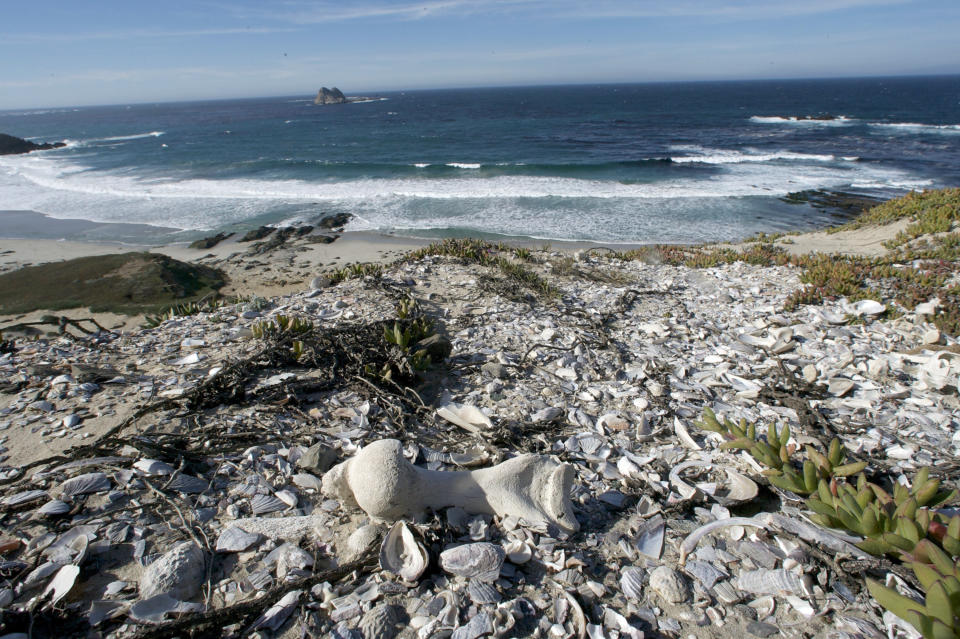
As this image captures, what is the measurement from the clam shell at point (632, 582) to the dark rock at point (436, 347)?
300 centimetres

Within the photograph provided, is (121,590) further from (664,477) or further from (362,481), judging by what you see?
(664,477)

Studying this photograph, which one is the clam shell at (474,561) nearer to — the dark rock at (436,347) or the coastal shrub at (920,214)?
the dark rock at (436,347)

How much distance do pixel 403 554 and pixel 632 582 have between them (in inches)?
49.0

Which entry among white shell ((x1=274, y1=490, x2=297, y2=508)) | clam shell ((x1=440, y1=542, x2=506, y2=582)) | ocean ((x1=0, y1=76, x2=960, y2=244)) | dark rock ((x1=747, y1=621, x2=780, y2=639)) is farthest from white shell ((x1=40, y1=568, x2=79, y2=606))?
ocean ((x1=0, y1=76, x2=960, y2=244))

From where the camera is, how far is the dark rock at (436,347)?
507 cm

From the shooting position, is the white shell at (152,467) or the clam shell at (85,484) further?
the white shell at (152,467)

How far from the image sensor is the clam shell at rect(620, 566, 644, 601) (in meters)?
2.43

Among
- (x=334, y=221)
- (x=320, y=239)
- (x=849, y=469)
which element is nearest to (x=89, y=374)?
(x=849, y=469)

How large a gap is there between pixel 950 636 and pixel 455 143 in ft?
154

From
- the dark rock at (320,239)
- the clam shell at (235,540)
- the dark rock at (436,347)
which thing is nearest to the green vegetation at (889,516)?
the dark rock at (436,347)

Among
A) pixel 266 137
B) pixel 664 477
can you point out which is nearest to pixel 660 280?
pixel 664 477

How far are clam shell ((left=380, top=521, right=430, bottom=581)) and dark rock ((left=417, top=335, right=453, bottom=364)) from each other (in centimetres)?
256

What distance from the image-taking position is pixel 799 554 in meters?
2.56

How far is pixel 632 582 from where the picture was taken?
2.50 m
